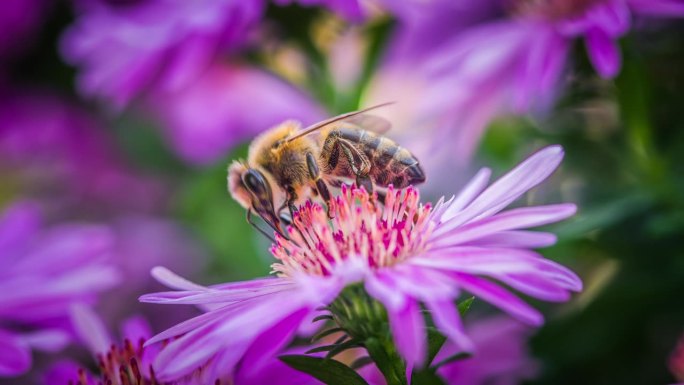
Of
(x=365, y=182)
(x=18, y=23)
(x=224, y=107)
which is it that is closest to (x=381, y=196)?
(x=365, y=182)

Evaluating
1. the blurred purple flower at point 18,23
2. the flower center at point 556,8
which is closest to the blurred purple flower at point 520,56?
the flower center at point 556,8

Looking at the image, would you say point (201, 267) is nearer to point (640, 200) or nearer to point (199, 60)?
point (199, 60)

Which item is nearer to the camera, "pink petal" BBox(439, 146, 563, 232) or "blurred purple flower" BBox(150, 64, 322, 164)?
"pink petal" BBox(439, 146, 563, 232)

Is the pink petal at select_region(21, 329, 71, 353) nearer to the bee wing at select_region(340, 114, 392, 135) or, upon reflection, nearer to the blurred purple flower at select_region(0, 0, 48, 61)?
the bee wing at select_region(340, 114, 392, 135)

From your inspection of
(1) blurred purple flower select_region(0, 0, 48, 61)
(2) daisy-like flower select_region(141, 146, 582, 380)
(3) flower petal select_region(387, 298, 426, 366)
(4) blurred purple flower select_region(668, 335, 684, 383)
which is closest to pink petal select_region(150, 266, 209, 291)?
(2) daisy-like flower select_region(141, 146, 582, 380)

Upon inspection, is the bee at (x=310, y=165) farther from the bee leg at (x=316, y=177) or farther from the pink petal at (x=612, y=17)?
the pink petal at (x=612, y=17)
